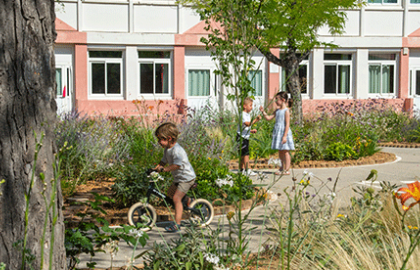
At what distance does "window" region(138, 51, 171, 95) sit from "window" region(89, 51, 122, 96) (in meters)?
0.96

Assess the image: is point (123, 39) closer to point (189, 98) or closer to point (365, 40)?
point (189, 98)

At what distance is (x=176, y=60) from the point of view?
2142cm

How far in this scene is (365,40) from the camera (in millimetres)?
22891

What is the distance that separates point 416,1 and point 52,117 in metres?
23.8

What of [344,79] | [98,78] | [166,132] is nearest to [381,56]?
[344,79]

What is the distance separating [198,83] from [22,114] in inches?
781

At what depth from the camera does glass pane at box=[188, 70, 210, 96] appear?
22188mm

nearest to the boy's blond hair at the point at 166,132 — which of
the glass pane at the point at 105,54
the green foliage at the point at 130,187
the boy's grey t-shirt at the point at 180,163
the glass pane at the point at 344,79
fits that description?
the boy's grey t-shirt at the point at 180,163

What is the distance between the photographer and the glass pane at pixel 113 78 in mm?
21438

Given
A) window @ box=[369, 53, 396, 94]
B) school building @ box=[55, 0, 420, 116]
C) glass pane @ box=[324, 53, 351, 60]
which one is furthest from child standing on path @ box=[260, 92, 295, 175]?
window @ box=[369, 53, 396, 94]

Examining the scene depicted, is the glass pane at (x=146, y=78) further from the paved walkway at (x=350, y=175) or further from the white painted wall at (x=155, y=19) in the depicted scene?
the paved walkway at (x=350, y=175)

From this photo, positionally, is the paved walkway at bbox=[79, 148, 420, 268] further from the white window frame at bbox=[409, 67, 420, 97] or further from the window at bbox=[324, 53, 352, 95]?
the white window frame at bbox=[409, 67, 420, 97]

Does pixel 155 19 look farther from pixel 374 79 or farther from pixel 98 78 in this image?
pixel 374 79

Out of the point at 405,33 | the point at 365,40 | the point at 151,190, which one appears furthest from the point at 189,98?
the point at 151,190
